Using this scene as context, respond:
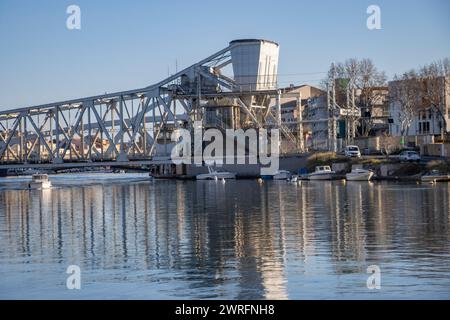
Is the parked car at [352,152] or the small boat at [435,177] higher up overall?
the parked car at [352,152]

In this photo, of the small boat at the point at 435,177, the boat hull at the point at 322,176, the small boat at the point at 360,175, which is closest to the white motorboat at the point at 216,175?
the boat hull at the point at 322,176

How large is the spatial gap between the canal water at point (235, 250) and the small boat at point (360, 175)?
39.6 meters

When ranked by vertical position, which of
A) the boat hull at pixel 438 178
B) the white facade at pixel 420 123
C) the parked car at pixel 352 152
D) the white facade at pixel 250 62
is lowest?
the boat hull at pixel 438 178

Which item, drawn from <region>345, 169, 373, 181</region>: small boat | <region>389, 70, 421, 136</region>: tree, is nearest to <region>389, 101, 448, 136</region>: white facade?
<region>389, 70, 421, 136</region>: tree

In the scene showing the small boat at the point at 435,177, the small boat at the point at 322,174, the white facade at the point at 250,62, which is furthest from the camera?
the white facade at the point at 250,62

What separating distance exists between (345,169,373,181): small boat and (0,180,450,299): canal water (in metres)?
39.6

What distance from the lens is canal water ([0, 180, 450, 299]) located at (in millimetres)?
30906

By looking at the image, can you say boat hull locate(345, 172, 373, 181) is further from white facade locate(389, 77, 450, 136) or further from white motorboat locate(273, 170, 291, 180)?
white facade locate(389, 77, 450, 136)

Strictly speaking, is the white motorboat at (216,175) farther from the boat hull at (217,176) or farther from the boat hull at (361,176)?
the boat hull at (361,176)

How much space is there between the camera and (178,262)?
37.3m

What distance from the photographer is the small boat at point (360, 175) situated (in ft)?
369

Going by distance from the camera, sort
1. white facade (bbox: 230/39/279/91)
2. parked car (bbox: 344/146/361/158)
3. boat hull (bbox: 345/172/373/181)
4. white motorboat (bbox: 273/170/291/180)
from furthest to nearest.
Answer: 1. white facade (bbox: 230/39/279/91)
2. white motorboat (bbox: 273/170/291/180)
3. parked car (bbox: 344/146/361/158)
4. boat hull (bbox: 345/172/373/181)

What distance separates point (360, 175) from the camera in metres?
113
